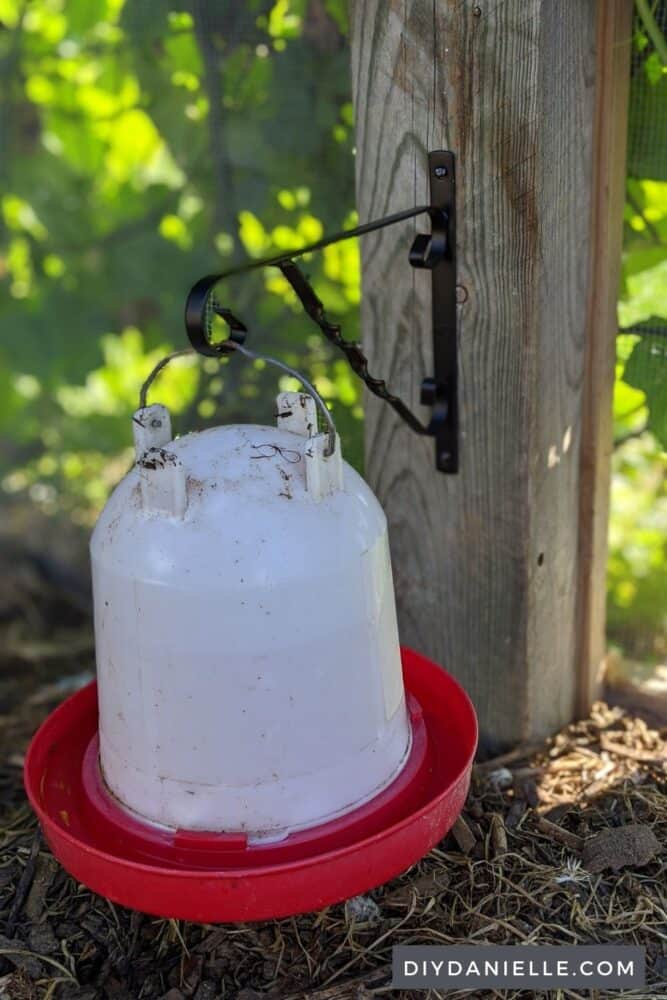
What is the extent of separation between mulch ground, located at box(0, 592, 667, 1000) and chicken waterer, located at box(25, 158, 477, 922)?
243mm

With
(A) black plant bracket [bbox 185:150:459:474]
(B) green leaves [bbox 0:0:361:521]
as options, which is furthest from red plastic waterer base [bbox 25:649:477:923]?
(B) green leaves [bbox 0:0:361:521]

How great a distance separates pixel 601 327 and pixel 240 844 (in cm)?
108

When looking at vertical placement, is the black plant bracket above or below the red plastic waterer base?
above

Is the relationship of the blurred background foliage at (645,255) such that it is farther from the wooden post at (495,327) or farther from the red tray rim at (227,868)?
the red tray rim at (227,868)

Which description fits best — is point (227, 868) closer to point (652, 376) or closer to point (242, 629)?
point (242, 629)

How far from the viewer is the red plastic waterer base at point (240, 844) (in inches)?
53.1

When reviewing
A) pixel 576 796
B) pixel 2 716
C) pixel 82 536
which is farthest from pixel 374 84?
pixel 82 536

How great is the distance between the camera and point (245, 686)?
1.38m

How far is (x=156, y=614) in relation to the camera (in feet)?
4.55

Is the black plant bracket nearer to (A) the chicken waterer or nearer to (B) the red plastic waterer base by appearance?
(A) the chicken waterer

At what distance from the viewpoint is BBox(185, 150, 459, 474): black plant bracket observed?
144 cm

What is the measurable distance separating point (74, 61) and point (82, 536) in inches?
57.9

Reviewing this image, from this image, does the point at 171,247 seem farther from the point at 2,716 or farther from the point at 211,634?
the point at 211,634

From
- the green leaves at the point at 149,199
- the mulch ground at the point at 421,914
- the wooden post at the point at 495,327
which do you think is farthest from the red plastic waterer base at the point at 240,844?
the green leaves at the point at 149,199
